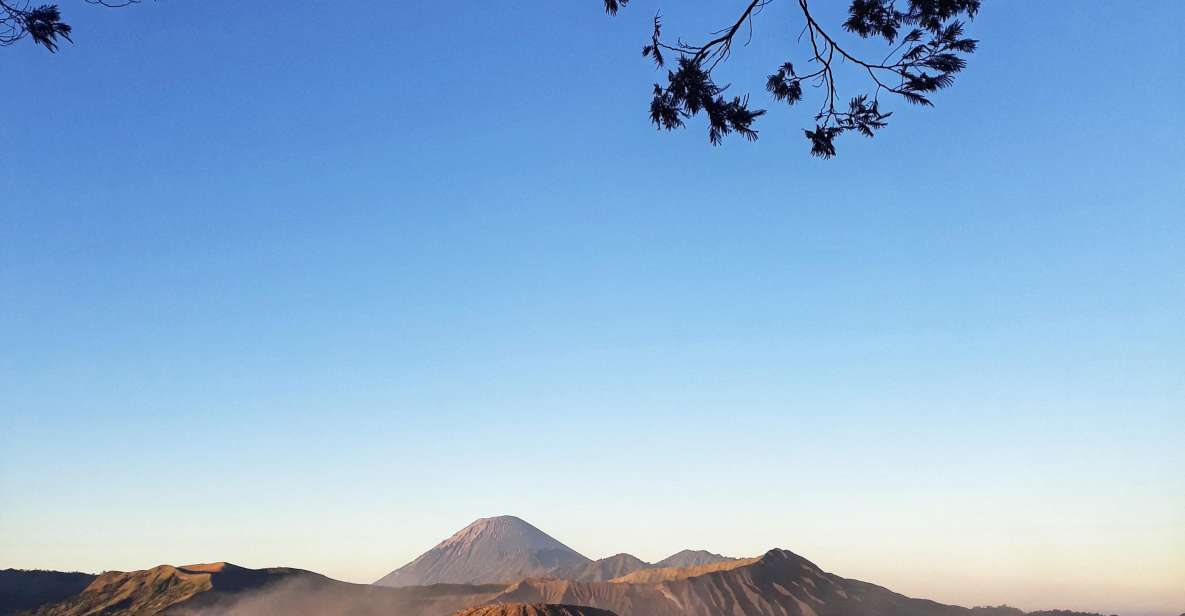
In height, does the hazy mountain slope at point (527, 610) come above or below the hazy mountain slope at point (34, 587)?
below

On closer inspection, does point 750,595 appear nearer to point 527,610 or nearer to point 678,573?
point 678,573

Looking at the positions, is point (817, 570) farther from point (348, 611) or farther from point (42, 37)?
point (42, 37)

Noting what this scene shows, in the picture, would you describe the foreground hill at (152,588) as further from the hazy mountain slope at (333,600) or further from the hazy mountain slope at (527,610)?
the hazy mountain slope at (527,610)

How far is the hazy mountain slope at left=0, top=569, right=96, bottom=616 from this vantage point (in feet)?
380

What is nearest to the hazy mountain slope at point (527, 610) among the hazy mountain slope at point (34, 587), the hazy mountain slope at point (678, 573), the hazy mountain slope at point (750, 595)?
the hazy mountain slope at point (750, 595)

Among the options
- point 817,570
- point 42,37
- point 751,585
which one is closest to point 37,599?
point 751,585

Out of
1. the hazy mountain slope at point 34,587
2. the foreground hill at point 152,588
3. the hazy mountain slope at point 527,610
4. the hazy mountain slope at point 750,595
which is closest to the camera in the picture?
the hazy mountain slope at point 527,610

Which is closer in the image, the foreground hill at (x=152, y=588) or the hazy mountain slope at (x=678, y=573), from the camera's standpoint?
the foreground hill at (x=152, y=588)

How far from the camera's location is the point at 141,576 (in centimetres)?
11744

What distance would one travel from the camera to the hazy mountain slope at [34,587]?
380 ft

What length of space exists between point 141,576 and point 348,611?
30608 millimetres

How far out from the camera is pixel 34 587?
12331 cm

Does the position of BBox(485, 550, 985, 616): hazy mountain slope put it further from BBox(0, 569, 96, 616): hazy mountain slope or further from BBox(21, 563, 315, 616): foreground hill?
BBox(0, 569, 96, 616): hazy mountain slope

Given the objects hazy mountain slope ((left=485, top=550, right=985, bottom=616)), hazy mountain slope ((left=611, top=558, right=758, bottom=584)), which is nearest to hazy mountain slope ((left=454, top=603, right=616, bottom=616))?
hazy mountain slope ((left=485, top=550, right=985, bottom=616))
